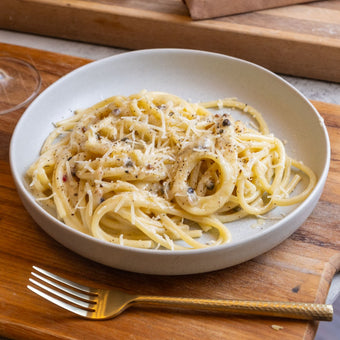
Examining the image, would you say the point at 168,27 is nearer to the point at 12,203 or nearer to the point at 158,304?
the point at 12,203

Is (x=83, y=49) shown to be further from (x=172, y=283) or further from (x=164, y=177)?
(x=172, y=283)

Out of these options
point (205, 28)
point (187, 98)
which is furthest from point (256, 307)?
point (205, 28)

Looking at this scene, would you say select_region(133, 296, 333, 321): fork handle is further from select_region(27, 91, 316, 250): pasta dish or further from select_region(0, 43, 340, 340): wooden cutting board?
select_region(27, 91, 316, 250): pasta dish

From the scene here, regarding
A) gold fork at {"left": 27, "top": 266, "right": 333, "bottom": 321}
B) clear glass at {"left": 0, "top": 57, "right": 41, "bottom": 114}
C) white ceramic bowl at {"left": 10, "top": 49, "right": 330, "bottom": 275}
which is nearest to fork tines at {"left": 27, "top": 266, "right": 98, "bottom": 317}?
gold fork at {"left": 27, "top": 266, "right": 333, "bottom": 321}

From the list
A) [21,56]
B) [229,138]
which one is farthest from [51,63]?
[229,138]

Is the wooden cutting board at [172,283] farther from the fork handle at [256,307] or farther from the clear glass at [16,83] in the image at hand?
the clear glass at [16,83]

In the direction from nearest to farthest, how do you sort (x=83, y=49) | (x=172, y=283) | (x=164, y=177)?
1. (x=172, y=283)
2. (x=164, y=177)
3. (x=83, y=49)

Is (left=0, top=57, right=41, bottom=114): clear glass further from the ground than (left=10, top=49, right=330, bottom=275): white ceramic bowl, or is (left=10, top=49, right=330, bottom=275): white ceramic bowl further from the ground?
(left=10, top=49, right=330, bottom=275): white ceramic bowl
